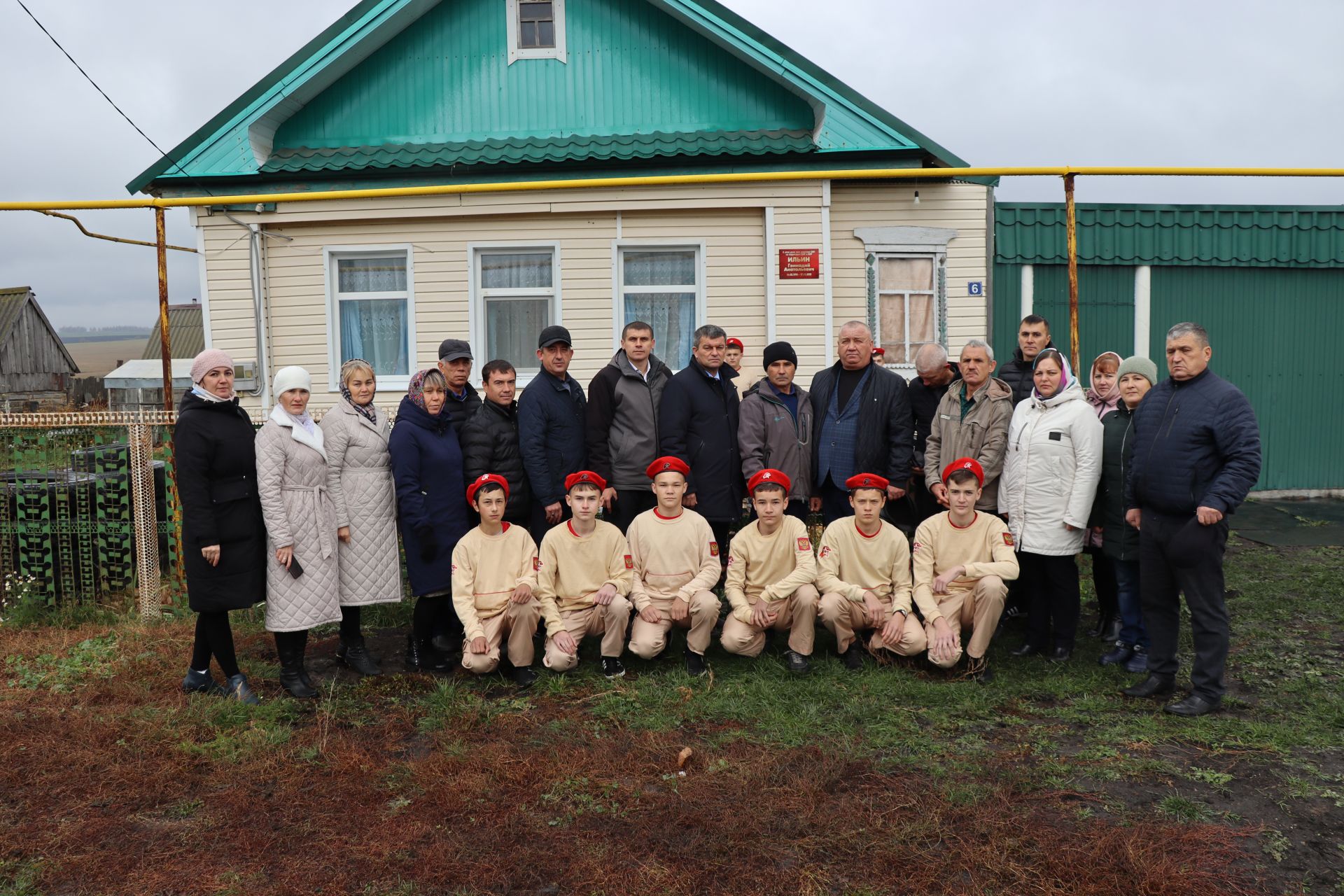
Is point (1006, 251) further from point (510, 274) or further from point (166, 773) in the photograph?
point (166, 773)

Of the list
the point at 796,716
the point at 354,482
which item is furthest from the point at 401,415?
the point at 796,716

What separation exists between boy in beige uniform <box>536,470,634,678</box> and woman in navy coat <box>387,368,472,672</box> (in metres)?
0.56

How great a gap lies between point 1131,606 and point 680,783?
291 centimetres

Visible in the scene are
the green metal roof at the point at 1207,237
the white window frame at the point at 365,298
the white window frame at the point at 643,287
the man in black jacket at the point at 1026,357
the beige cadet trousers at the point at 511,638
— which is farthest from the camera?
the green metal roof at the point at 1207,237

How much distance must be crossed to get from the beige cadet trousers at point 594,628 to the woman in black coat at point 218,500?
5.10 feet

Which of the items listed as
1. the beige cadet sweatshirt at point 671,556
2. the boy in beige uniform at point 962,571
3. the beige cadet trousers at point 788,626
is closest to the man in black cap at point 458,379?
the beige cadet sweatshirt at point 671,556

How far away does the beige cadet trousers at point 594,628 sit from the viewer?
5145mm

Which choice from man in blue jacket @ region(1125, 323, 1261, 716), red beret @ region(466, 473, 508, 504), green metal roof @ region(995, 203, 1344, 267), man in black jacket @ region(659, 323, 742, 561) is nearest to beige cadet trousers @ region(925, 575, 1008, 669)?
man in blue jacket @ region(1125, 323, 1261, 716)

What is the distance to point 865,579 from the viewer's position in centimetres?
535

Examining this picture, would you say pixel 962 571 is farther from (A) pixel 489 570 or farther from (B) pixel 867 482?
(A) pixel 489 570

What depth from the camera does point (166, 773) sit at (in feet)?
13.5

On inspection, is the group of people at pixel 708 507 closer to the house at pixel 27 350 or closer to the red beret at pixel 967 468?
the red beret at pixel 967 468

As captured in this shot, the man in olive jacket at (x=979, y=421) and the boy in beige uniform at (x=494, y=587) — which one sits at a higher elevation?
the man in olive jacket at (x=979, y=421)

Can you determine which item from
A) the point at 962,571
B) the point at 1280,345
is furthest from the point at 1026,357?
the point at 1280,345
